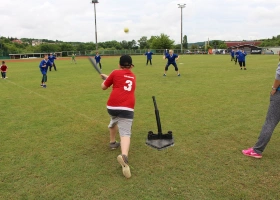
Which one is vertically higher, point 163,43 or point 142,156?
point 163,43

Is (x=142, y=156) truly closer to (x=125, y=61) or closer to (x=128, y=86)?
(x=128, y=86)

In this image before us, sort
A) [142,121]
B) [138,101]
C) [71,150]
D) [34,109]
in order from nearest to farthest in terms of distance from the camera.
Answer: [71,150]
[142,121]
[34,109]
[138,101]

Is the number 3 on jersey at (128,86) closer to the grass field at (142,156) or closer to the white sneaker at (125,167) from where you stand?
the white sneaker at (125,167)

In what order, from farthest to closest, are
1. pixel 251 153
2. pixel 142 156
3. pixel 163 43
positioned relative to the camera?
pixel 163 43
pixel 142 156
pixel 251 153

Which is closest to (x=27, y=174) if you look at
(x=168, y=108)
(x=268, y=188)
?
(x=268, y=188)

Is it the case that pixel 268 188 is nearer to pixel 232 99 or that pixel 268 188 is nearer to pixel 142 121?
pixel 142 121

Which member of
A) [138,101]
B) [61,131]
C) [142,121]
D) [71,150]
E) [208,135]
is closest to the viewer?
[71,150]

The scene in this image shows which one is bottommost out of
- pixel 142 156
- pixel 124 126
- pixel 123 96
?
pixel 142 156

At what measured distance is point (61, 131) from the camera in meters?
5.77

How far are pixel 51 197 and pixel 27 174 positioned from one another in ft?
2.78

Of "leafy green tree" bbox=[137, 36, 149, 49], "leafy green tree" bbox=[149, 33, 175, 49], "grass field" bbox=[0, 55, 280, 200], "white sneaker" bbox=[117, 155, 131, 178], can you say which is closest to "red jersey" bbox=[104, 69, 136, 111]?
"white sneaker" bbox=[117, 155, 131, 178]

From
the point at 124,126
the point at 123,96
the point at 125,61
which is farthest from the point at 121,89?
the point at 124,126

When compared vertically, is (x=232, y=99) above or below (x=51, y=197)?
above

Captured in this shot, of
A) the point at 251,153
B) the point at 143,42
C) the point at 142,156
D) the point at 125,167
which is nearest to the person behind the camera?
the point at 125,167
